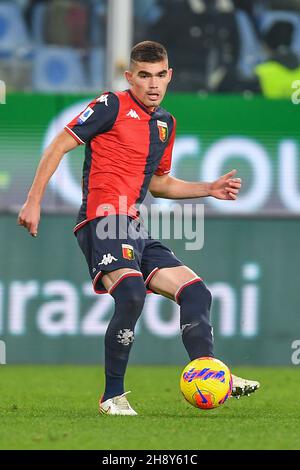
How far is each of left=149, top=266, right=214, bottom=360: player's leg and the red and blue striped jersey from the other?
441mm

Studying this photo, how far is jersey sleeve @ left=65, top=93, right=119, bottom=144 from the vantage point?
732 centimetres

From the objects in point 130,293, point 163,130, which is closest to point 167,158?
point 163,130

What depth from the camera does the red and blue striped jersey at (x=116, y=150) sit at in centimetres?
738

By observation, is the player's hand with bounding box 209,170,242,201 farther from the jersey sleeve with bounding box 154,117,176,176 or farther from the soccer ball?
the soccer ball

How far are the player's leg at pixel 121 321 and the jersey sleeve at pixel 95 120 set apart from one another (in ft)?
2.74

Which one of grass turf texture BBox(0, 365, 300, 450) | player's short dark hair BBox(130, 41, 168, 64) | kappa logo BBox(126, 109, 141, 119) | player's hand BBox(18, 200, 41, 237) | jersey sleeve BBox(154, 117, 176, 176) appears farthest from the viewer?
jersey sleeve BBox(154, 117, 176, 176)

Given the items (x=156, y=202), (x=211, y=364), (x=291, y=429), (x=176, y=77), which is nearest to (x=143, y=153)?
(x=211, y=364)

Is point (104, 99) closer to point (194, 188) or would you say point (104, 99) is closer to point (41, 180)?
point (41, 180)

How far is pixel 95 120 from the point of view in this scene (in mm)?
7359

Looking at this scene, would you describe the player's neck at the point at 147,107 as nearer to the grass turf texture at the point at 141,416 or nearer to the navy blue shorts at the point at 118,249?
the navy blue shorts at the point at 118,249

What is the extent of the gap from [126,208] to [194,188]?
0.62 metres

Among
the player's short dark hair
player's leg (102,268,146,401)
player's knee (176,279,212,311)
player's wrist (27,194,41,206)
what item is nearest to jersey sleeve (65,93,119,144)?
the player's short dark hair

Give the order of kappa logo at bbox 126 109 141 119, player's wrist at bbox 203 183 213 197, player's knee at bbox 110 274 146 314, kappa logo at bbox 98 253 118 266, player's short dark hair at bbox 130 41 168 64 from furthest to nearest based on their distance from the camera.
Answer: player's wrist at bbox 203 183 213 197
kappa logo at bbox 126 109 141 119
player's short dark hair at bbox 130 41 168 64
kappa logo at bbox 98 253 118 266
player's knee at bbox 110 274 146 314

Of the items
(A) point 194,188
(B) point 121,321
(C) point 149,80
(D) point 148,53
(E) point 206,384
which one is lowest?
(E) point 206,384
